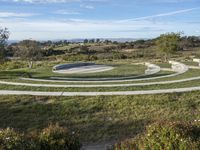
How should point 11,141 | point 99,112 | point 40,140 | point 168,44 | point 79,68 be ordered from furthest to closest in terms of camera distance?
point 168,44
point 79,68
point 99,112
point 40,140
point 11,141

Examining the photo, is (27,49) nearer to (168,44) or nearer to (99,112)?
(168,44)

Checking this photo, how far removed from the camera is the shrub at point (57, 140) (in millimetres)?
7102

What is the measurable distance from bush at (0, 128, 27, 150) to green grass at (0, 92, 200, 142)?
559 centimetres

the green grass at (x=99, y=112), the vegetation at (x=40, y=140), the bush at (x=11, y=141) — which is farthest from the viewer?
the green grass at (x=99, y=112)

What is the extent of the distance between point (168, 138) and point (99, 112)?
862 centimetres

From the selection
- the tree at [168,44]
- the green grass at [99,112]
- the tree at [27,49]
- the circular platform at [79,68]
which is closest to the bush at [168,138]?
the green grass at [99,112]

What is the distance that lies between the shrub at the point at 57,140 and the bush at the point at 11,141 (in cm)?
44

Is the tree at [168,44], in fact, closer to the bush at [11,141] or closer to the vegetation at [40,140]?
the vegetation at [40,140]

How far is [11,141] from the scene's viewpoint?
21.9ft

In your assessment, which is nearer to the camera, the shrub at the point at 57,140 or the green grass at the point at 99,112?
the shrub at the point at 57,140

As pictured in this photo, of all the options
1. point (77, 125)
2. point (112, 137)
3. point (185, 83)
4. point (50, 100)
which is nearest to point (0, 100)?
point (50, 100)

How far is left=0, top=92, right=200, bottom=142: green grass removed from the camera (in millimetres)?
13427

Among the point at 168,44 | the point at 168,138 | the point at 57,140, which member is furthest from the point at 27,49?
the point at 168,138

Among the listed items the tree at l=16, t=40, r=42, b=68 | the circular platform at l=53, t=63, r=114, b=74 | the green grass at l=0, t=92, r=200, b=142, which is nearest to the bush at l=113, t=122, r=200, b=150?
the green grass at l=0, t=92, r=200, b=142
